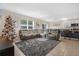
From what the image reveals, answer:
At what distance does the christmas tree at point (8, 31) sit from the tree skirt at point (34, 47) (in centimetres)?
20

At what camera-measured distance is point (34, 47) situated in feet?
6.74

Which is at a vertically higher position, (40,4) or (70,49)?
(40,4)

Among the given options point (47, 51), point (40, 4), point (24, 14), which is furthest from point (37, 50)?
point (40, 4)

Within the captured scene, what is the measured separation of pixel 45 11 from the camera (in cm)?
201

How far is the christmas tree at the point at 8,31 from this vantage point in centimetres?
192

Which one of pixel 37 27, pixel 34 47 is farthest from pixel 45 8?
pixel 34 47

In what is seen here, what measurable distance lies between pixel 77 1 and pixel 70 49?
977 millimetres

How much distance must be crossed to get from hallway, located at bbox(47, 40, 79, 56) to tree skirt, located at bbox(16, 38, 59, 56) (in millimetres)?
87

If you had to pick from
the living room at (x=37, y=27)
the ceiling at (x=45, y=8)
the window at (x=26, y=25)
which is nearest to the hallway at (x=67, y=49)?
the living room at (x=37, y=27)

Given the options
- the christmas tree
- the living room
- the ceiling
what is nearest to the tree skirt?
the living room

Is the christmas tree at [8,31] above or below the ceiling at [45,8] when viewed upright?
below

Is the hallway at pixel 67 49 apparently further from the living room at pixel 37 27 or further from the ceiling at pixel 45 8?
the ceiling at pixel 45 8

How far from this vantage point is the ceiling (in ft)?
6.39

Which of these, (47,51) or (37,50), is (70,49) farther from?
(37,50)
